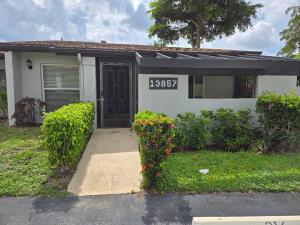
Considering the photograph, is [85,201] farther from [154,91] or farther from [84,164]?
[154,91]

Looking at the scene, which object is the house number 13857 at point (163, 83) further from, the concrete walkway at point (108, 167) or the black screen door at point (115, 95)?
the black screen door at point (115, 95)

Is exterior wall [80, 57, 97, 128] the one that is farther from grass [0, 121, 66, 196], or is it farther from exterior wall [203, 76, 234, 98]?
exterior wall [203, 76, 234, 98]

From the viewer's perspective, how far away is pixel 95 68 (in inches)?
330

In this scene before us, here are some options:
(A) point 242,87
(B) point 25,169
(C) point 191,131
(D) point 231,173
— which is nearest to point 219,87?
(A) point 242,87

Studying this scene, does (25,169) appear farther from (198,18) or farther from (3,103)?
(198,18)

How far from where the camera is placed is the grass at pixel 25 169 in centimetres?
413

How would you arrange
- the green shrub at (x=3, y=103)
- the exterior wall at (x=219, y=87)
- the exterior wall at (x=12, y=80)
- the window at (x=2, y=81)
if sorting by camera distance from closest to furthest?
the exterior wall at (x=12, y=80) → the green shrub at (x=3, y=103) → the window at (x=2, y=81) → the exterior wall at (x=219, y=87)

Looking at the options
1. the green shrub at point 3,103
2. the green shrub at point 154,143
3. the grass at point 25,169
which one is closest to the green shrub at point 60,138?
the grass at point 25,169

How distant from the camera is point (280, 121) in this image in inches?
238

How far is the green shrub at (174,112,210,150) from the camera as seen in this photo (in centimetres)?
620

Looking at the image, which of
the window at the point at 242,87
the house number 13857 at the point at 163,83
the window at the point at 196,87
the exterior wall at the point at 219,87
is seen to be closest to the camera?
the house number 13857 at the point at 163,83

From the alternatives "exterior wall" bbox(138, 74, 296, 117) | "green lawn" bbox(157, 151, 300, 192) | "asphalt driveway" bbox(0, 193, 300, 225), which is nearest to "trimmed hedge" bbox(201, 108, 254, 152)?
"exterior wall" bbox(138, 74, 296, 117)

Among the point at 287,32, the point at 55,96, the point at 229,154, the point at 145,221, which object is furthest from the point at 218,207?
the point at 287,32

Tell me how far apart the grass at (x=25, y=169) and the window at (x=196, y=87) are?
6.40m
